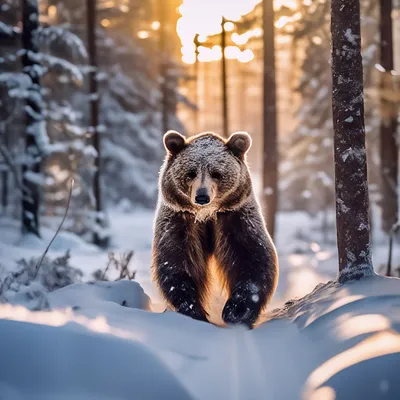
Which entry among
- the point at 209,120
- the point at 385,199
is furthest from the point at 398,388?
the point at 209,120

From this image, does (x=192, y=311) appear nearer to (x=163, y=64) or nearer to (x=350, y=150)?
(x=350, y=150)

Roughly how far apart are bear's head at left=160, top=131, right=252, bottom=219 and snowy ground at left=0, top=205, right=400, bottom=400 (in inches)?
43.4

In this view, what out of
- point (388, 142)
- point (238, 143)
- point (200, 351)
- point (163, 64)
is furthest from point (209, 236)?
point (163, 64)

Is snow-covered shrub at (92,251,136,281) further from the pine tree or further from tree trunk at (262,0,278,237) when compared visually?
the pine tree

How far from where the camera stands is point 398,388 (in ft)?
9.61

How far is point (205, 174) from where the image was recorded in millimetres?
4879

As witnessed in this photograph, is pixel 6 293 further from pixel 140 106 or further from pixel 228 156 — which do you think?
pixel 140 106

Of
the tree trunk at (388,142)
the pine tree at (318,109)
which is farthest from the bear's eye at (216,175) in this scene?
the pine tree at (318,109)

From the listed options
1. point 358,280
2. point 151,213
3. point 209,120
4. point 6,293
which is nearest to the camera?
point 6,293

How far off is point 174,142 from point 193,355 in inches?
92.7

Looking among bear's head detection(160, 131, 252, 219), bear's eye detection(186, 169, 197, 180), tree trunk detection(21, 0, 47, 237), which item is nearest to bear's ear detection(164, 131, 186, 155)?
bear's head detection(160, 131, 252, 219)

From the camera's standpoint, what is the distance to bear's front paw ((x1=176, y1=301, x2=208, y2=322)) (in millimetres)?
4602

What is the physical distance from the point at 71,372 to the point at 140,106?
2019 cm

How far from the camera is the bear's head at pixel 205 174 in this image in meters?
4.93
